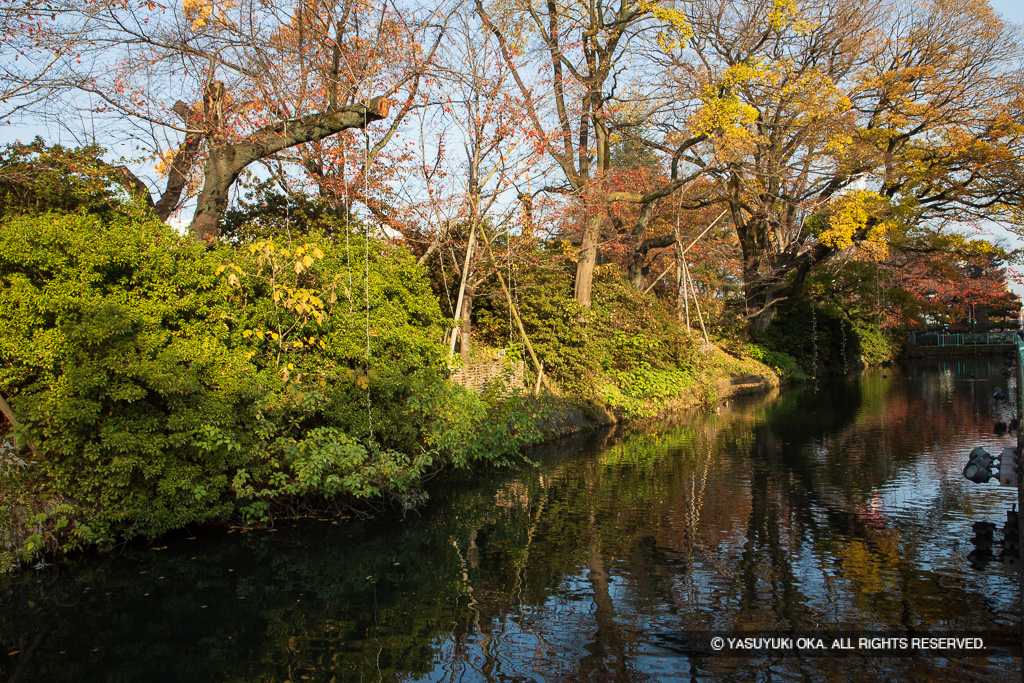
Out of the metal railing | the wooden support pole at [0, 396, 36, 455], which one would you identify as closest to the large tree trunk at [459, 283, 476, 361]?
the wooden support pole at [0, 396, 36, 455]

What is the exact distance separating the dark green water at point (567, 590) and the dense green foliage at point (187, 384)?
25.2 inches

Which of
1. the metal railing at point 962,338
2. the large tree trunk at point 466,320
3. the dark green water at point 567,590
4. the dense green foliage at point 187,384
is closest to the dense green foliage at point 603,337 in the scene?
the large tree trunk at point 466,320

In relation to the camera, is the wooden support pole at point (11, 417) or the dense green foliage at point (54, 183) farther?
the dense green foliage at point (54, 183)

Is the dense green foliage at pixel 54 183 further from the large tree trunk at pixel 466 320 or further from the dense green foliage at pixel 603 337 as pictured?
the dense green foliage at pixel 603 337

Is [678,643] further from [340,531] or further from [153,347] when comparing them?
[153,347]

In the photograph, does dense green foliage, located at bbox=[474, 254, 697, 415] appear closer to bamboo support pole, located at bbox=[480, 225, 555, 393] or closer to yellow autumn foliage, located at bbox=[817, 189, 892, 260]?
bamboo support pole, located at bbox=[480, 225, 555, 393]

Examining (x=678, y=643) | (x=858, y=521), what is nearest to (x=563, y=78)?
(x=858, y=521)

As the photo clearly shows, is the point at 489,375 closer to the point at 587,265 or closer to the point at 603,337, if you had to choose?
the point at 603,337

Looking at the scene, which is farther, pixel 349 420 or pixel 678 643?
pixel 349 420

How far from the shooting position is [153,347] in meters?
7.97

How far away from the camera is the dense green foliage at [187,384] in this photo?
7562mm

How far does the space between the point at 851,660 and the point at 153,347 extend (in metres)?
7.10

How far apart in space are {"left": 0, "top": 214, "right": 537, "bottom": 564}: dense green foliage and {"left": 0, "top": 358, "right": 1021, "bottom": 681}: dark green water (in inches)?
25.2

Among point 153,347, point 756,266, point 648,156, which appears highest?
point 648,156
